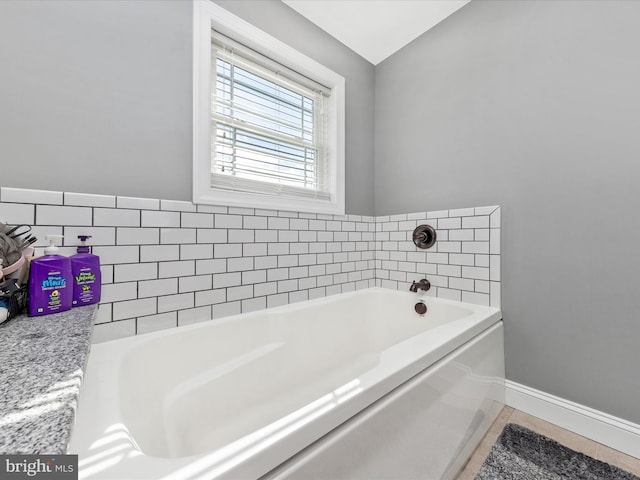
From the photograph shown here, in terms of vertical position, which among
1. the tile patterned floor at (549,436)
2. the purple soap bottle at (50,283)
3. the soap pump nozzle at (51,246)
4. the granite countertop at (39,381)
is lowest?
the tile patterned floor at (549,436)

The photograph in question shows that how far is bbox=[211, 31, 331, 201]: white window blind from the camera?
1.58 m

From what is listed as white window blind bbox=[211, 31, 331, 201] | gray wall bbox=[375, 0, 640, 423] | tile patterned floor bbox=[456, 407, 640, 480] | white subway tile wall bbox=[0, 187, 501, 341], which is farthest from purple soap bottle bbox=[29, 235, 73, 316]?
gray wall bbox=[375, 0, 640, 423]

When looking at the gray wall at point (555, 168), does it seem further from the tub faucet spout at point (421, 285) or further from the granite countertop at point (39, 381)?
the granite countertop at point (39, 381)

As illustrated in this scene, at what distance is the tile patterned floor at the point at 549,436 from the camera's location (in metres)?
1.16

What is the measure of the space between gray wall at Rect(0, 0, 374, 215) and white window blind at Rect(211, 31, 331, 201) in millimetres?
Answer: 229

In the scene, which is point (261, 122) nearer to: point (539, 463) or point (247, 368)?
point (247, 368)

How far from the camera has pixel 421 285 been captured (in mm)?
1918

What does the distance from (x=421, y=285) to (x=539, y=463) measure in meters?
1.02

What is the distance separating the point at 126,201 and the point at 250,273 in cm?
68

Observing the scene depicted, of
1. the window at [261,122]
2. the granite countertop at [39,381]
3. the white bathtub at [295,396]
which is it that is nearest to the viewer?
the granite countertop at [39,381]

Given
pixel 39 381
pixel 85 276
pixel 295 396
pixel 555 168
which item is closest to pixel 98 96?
pixel 85 276

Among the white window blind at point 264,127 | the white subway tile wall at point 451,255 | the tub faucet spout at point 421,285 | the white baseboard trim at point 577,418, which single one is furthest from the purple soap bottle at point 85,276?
the white baseboard trim at point 577,418

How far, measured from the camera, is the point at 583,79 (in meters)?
1.35

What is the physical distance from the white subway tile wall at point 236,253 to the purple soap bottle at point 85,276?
0.17 feet
